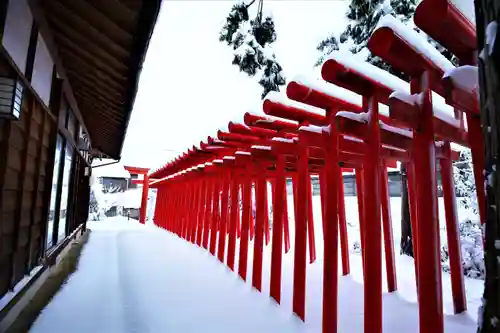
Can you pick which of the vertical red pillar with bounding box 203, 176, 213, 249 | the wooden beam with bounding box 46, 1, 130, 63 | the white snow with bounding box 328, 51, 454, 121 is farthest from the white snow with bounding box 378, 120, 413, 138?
the vertical red pillar with bounding box 203, 176, 213, 249

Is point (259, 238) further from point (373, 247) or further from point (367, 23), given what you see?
point (367, 23)

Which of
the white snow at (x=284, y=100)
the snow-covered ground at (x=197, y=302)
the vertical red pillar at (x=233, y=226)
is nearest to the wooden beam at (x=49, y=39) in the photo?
the white snow at (x=284, y=100)

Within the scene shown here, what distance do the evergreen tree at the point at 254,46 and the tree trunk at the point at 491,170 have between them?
10934 mm

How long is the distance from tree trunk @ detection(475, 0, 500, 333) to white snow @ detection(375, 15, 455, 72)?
3.21 ft

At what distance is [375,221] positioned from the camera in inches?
108

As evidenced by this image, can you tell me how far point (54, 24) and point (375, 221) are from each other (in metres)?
4.02

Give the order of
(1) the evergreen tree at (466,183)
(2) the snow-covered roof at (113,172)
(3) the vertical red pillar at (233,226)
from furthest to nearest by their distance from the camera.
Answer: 1. (2) the snow-covered roof at (113,172)
2. (1) the evergreen tree at (466,183)
3. (3) the vertical red pillar at (233,226)

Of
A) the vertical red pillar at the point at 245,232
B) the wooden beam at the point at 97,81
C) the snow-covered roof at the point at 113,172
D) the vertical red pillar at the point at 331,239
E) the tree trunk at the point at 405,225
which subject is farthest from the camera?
the snow-covered roof at the point at 113,172

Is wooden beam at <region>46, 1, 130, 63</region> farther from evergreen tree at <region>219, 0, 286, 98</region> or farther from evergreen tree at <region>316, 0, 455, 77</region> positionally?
evergreen tree at <region>219, 0, 286, 98</region>

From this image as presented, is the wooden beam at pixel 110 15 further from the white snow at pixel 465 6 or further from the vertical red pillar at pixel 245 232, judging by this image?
the vertical red pillar at pixel 245 232

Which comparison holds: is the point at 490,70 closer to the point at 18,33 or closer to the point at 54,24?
the point at 18,33

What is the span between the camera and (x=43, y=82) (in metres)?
3.94

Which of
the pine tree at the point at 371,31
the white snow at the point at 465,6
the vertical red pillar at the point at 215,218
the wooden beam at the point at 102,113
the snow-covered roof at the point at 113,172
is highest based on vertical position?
the pine tree at the point at 371,31

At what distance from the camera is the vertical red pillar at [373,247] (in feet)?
8.78
